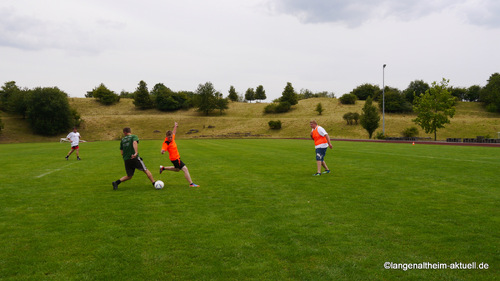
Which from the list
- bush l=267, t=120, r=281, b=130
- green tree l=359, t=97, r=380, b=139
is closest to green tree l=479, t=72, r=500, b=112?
green tree l=359, t=97, r=380, b=139

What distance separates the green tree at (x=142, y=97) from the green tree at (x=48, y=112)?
2705 cm

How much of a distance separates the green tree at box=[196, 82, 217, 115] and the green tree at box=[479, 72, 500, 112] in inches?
2858

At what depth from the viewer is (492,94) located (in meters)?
82.9

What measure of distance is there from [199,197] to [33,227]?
12.7 feet

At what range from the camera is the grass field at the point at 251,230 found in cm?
436

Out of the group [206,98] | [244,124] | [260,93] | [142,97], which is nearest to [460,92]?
[260,93]

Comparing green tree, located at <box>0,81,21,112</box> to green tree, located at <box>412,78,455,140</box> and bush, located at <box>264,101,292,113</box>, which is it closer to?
bush, located at <box>264,101,292,113</box>

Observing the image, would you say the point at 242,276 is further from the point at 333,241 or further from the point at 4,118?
the point at 4,118

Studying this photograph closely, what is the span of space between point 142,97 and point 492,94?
98.2 m

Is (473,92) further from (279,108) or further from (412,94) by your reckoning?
(279,108)

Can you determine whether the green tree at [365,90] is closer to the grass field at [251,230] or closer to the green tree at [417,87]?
the green tree at [417,87]

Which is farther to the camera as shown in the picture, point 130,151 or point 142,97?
point 142,97

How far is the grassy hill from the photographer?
218 feet

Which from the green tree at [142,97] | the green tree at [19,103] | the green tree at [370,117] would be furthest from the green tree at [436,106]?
the green tree at [19,103]
